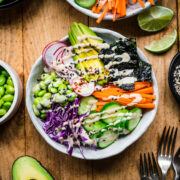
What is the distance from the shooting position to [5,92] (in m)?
2.01

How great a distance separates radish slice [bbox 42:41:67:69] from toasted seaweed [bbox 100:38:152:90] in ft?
0.96

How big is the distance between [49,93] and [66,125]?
0.26m

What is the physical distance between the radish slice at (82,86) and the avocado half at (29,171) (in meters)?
0.57

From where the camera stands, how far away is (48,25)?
2182mm

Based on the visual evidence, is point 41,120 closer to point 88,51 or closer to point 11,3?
point 88,51

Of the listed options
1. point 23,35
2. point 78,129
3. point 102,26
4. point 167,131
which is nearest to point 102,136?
point 78,129

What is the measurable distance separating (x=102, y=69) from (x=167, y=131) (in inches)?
26.7

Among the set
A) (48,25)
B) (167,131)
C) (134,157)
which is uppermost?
(48,25)

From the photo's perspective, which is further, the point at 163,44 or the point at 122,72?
the point at 163,44

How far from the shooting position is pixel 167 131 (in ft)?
6.91

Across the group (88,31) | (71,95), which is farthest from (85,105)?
(88,31)

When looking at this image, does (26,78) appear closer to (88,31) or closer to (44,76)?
(44,76)

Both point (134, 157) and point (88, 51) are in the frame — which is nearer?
point (88, 51)

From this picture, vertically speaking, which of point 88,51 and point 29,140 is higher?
point 88,51
